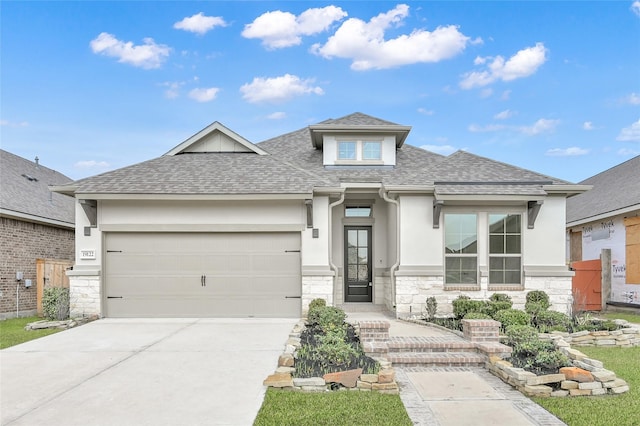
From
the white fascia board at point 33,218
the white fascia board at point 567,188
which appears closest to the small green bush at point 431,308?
the white fascia board at point 567,188

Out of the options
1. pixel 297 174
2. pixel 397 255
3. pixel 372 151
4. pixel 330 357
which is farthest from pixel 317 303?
pixel 372 151

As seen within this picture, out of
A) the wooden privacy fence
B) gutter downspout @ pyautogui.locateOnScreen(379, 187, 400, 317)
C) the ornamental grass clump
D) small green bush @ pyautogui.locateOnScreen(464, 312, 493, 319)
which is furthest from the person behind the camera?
the wooden privacy fence

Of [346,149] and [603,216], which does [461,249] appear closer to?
[346,149]

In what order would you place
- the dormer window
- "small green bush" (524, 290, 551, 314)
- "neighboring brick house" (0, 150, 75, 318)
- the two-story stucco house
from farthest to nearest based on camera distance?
the dormer window
"neighboring brick house" (0, 150, 75, 318)
the two-story stucco house
"small green bush" (524, 290, 551, 314)

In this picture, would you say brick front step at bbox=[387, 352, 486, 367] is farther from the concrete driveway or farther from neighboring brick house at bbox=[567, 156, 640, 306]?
neighboring brick house at bbox=[567, 156, 640, 306]

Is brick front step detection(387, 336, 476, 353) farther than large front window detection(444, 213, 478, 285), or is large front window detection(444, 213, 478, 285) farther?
large front window detection(444, 213, 478, 285)

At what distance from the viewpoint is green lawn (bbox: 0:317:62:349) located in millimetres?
8664

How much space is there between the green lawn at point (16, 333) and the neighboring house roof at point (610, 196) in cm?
1667

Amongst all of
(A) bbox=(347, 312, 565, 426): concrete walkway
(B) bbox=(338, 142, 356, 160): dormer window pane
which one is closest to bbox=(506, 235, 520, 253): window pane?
(B) bbox=(338, 142, 356, 160): dormer window pane

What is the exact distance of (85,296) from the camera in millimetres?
11117

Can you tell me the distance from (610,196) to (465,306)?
10084 mm

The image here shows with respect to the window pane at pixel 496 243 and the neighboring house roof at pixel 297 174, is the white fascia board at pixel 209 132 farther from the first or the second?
the window pane at pixel 496 243

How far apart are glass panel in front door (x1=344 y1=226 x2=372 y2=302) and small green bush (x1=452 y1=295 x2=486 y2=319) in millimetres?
2954

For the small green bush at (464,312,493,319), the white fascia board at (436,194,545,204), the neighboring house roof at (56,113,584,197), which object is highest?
the neighboring house roof at (56,113,584,197)
